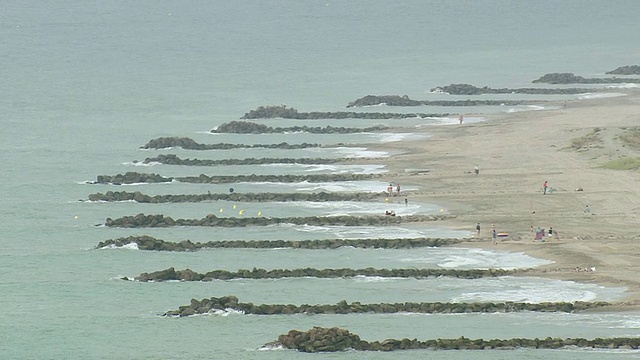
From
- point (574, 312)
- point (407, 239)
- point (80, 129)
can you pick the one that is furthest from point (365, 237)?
point (80, 129)

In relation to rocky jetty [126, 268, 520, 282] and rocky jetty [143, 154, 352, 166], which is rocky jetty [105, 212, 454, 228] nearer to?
rocky jetty [126, 268, 520, 282]

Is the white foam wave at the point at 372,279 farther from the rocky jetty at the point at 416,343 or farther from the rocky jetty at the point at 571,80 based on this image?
the rocky jetty at the point at 571,80

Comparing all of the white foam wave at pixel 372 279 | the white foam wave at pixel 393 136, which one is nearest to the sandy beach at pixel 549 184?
the white foam wave at pixel 393 136

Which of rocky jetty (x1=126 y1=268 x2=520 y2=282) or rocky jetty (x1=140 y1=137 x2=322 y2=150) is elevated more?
rocky jetty (x1=140 y1=137 x2=322 y2=150)

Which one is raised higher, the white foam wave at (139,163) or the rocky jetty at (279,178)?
the white foam wave at (139,163)

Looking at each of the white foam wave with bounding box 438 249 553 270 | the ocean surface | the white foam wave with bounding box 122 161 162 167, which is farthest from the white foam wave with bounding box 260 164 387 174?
the white foam wave with bounding box 438 249 553 270
